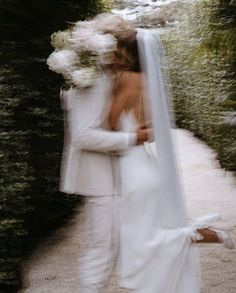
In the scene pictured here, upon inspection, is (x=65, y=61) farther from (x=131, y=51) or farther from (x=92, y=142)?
(x=92, y=142)

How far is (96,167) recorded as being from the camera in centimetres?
Result: 314

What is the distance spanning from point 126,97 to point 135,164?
341 millimetres

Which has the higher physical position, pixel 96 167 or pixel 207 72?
pixel 207 72

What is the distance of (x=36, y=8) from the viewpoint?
17.1 ft

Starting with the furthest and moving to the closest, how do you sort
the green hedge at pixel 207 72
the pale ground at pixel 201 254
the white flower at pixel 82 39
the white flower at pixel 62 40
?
the green hedge at pixel 207 72 → the pale ground at pixel 201 254 → the white flower at pixel 62 40 → the white flower at pixel 82 39

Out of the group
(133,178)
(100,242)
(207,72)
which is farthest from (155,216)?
(207,72)

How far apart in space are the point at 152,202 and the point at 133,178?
→ 15 centimetres

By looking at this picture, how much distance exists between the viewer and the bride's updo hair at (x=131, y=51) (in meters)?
3.06

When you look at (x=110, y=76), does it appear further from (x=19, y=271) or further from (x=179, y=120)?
(x=179, y=120)

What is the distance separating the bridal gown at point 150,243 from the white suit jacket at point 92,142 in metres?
0.14

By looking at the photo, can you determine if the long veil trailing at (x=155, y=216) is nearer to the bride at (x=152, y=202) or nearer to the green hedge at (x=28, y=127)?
the bride at (x=152, y=202)

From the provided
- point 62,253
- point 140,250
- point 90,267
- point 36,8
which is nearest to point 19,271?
point 62,253

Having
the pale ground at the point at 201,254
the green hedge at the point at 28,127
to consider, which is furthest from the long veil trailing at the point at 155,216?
the pale ground at the point at 201,254

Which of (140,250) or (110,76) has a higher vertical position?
(110,76)
